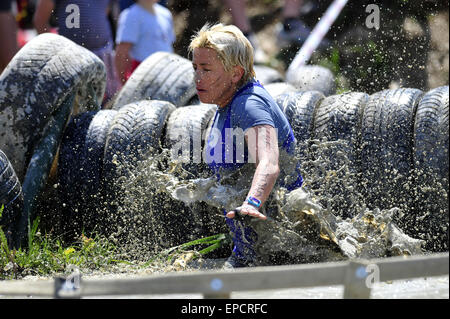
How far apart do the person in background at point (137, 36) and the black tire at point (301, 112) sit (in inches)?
115

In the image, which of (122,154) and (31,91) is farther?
(31,91)

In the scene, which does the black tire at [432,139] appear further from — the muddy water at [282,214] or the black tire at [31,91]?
the black tire at [31,91]

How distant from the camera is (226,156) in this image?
12.5 feet

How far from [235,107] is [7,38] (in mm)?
4368

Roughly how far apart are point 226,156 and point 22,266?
4.84ft

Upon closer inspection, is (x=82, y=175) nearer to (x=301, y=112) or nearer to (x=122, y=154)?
(x=122, y=154)

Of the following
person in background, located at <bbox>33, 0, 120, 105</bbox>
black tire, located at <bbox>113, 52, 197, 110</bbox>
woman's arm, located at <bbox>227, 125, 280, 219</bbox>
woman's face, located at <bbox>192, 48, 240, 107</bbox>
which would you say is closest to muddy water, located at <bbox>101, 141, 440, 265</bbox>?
woman's arm, located at <bbox>227, 125, 280, 219</bbox>

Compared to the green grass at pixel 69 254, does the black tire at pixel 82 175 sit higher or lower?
higher

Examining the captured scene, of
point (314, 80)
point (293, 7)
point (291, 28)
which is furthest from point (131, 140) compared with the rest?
point (293, 7)

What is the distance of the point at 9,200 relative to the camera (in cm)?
459

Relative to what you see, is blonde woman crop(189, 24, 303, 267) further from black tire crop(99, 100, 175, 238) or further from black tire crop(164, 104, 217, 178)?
black tire crop(99, 100, 175, 238)

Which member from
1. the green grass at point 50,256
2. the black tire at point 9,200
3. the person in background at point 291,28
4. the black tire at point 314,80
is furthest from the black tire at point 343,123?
the person in background at point 291,28

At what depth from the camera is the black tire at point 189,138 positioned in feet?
15.8
